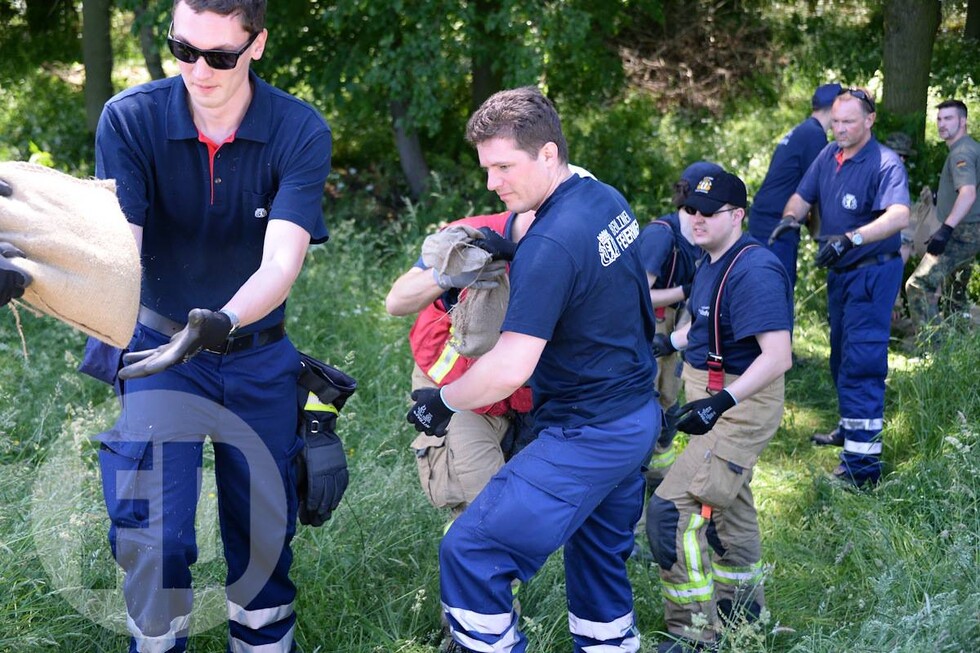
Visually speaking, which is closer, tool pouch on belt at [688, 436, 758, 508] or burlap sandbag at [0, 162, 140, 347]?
burlap sandbag at [0, 162, 140, 347]

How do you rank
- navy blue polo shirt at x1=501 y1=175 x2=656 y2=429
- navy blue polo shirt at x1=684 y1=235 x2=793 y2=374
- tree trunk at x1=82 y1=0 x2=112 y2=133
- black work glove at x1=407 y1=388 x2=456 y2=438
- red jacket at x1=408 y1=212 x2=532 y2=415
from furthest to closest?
tree trunk at x1=82 y1=0 x2=112 y2=133
navy blue polo shirt at x1=684 y1=235 x2=793 y2=374
red jacket at x1=408 y1=212 x2=532 y2=415
black work glove at x1=407 y1=388 x2=456 y2=438
navy blue polo shirt at x1=501 y1=175 x2=656 y2=429

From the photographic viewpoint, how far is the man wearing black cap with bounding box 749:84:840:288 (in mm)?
7715

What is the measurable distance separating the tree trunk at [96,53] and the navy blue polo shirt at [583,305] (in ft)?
30.8

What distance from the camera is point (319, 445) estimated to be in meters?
3.77

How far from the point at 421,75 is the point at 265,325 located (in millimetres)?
5896

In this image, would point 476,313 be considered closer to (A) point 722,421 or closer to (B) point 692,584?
(A) point 722,421

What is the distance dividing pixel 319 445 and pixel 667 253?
98.3 inches

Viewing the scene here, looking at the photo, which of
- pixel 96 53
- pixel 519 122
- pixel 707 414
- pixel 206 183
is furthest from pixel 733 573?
pixel 96 53

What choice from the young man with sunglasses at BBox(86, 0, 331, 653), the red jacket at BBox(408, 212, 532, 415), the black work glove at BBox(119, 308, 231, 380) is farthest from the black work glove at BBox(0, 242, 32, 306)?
the red jacket at BBox(408, 212, 532, 415)

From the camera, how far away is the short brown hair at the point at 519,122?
338cm

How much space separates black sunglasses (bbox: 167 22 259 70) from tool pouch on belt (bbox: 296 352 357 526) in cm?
106

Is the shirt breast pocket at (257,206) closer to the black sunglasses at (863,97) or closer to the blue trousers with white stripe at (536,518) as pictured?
the blue trousers with white stripe at (536,518)

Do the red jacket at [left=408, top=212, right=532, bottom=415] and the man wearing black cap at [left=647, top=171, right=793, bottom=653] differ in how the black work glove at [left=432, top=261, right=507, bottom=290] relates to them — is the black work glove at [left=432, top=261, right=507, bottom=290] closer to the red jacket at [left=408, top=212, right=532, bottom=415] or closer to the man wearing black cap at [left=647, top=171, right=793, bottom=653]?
the red jacket at [left=408, top=212, right=532, bottom=415]

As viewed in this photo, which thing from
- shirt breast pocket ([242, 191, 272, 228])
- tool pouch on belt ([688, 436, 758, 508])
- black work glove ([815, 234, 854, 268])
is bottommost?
tool pouch on belt ([688, 436, 758, 508])
